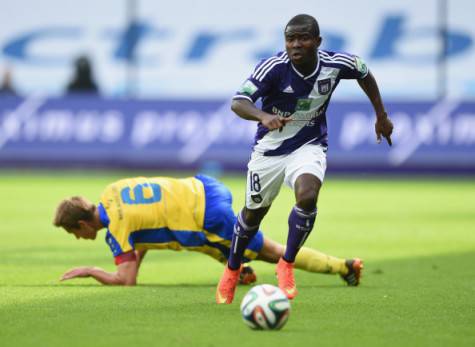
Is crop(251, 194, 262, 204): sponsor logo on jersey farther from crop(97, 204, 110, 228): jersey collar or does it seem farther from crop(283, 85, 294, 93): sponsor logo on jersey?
crop(97, 204, 110, 228): jersey collar

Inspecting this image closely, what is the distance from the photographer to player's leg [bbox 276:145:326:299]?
25.2 ft

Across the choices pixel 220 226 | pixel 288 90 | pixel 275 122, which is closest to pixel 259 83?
pixel 288 90

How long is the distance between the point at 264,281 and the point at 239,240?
5.38 ft

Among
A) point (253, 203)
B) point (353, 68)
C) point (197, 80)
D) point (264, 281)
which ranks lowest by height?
point (197, 80)

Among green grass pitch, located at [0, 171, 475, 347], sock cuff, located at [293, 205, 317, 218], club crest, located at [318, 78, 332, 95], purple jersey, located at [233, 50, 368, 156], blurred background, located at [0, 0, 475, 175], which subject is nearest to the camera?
green grass pitch, located at [0, 171, 475, 347]

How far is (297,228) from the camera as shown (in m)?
7.79

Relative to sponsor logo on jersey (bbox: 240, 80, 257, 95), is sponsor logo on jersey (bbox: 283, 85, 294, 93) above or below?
below

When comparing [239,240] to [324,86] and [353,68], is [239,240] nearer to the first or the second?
[324,86]

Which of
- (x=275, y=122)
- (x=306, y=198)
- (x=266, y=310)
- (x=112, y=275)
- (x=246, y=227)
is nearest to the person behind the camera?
(x=266, y=310)

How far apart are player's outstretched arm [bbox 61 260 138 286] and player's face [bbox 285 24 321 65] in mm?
2239

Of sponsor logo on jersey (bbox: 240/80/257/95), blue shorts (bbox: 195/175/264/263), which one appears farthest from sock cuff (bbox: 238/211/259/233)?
sponsor logo on jersey (bbox: 240/80/257/95)

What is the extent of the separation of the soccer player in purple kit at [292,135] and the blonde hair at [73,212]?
4.41 feet

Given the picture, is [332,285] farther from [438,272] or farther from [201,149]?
[201,149]

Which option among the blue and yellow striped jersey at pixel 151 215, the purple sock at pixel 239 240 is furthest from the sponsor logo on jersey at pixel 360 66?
the blue and yellow striped jersey at pixel 151 215
